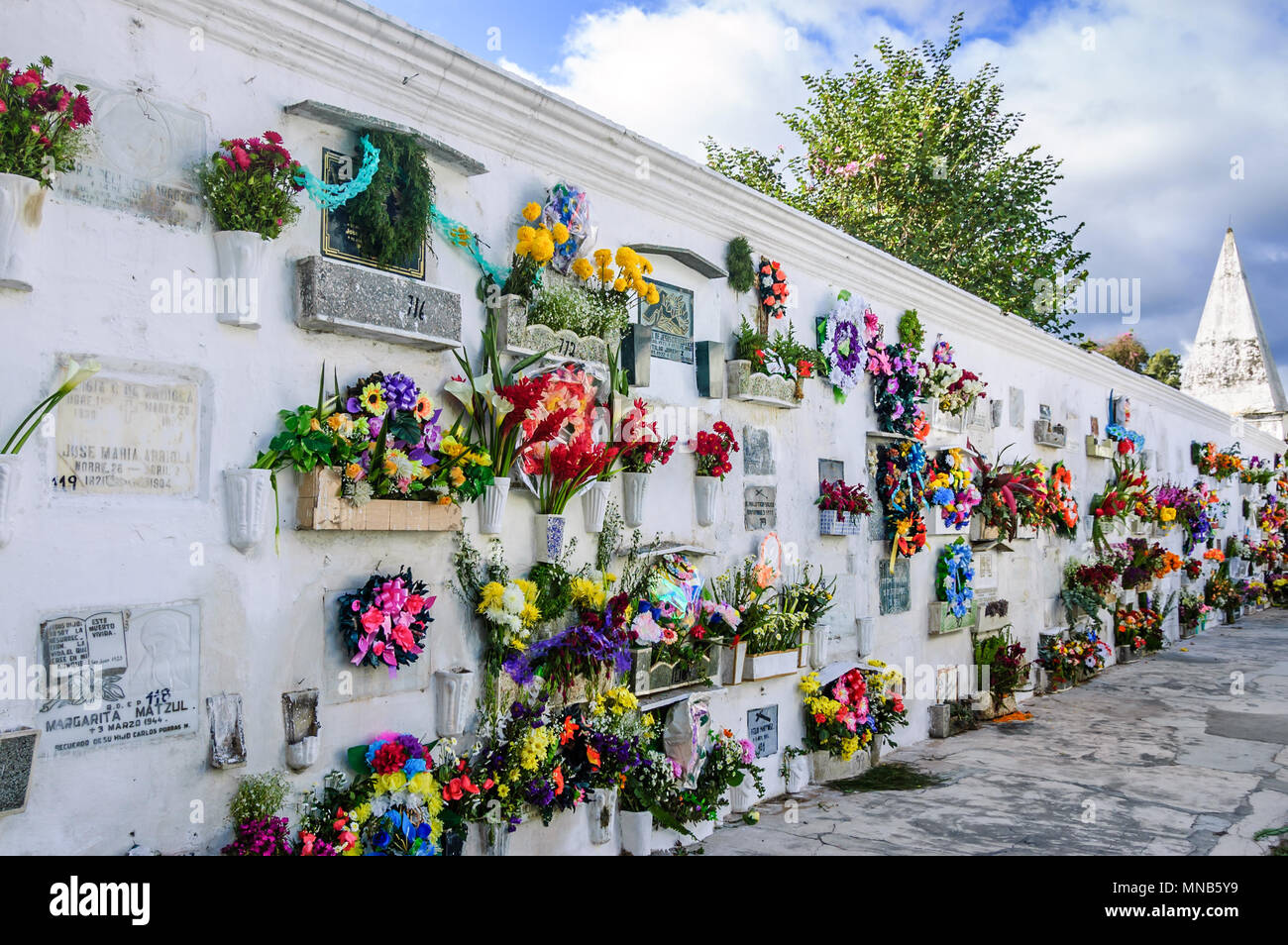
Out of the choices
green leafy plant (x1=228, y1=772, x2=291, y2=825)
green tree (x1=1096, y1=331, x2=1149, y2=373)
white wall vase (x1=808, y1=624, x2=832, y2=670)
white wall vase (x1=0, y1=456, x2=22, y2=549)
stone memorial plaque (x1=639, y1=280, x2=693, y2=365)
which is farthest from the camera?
green tree (x1=1096, y1=331, x2=1149, y2=373)

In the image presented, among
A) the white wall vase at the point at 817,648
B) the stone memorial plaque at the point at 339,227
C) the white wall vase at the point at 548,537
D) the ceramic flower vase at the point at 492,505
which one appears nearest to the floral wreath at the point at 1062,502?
the white wall vase at the point at 817,648

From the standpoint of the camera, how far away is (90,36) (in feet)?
10.3

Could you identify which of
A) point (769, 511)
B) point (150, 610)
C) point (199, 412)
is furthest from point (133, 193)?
point (769, 511)

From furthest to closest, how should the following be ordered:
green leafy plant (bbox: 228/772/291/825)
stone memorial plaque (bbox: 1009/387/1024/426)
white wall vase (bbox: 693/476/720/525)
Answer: stone memorial plaque (bbox: 1009/387/1024/426)
white wall vase (bbox: 693/476/720/525)
green leafy plant (bbox: 228/772/291/825)

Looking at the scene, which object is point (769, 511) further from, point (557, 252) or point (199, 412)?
point (199, 412)

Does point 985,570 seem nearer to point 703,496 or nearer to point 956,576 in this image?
point 956,576

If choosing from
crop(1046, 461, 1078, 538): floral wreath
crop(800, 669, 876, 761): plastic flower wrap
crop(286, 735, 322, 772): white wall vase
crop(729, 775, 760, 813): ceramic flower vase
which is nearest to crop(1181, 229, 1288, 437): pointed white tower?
crop(1046, 461, 1078, 538): floral wreath

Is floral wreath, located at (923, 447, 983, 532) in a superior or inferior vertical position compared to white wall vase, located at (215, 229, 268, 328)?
inferior

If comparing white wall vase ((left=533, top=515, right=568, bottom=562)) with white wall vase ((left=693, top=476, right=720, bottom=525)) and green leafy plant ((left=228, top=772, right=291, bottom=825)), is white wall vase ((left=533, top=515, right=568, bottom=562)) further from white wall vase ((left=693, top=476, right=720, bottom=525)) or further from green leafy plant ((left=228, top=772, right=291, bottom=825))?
green leafy plant ((left=228, top=772, right=291, bottom=825))

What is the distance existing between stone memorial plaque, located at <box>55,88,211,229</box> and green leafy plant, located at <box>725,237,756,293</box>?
3.46 metres

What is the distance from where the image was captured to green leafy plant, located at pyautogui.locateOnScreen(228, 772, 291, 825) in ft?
10.9

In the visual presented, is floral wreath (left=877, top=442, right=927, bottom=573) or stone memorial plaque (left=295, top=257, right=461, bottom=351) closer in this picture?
stone memorial plaque (left=295, top=257, right=461, bottom=351)

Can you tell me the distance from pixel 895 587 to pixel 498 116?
196 inches

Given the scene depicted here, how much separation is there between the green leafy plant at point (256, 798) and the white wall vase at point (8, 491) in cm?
116
